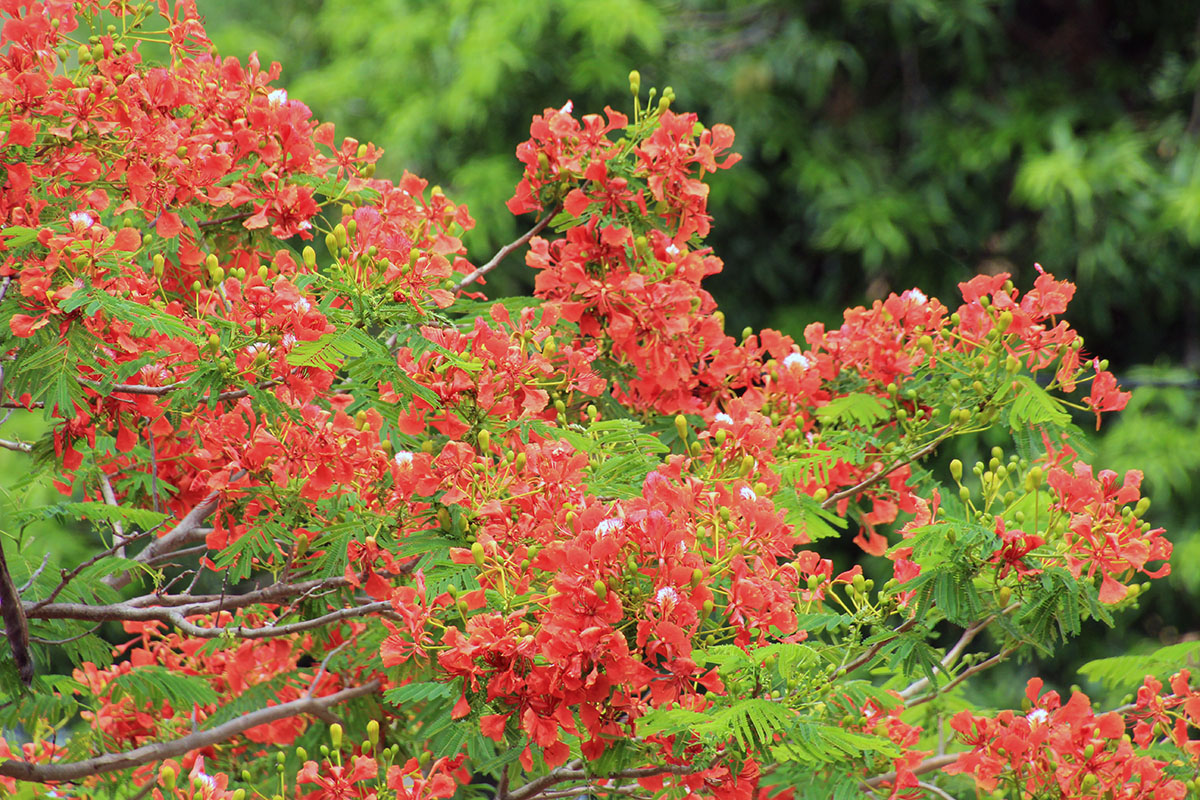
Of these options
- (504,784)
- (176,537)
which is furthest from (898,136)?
(504,784)

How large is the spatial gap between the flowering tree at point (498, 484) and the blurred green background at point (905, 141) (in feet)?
13.2

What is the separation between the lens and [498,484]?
2.12m

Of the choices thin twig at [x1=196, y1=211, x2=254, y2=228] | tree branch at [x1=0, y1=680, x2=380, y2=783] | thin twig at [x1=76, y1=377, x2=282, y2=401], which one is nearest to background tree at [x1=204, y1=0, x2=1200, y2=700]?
thin twig at [x1=196, y1=211, x2=254, y2=228]

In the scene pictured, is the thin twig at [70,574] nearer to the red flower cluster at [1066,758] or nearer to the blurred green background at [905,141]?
the red flower cluster at [1066,758]

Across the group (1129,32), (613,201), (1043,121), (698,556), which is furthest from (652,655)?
(1129,32)

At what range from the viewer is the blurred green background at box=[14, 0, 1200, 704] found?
6.67 metres

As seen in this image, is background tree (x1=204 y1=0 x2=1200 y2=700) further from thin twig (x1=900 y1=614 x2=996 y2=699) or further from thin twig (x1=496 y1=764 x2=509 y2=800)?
thin twig (x1=496 y1=764 x2=509 y2=800)

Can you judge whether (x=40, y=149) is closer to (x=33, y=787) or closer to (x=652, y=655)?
(x=33, y=787)

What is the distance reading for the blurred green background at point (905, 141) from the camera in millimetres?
6672

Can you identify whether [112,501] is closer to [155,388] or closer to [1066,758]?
[155,388]

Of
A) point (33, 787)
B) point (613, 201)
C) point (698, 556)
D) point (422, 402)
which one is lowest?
point (33, 787)

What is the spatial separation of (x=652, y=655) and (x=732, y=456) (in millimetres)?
629

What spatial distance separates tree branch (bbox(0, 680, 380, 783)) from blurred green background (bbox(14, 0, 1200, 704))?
4.42 metres

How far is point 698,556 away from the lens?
6.02 feet
